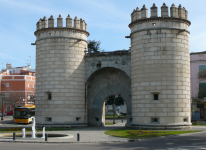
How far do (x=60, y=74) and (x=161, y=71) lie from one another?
9243 millimetres

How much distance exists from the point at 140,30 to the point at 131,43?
1.56 metres

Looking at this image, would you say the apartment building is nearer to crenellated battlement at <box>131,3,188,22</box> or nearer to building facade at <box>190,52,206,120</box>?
building facade at <box>190,52,206,120</box>

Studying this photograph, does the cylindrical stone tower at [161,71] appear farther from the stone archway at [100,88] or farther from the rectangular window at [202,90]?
the rectangular window at [202,90]

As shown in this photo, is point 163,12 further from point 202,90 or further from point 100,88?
point 202,90

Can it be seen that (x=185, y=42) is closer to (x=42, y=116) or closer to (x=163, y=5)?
(x=163, y=5)

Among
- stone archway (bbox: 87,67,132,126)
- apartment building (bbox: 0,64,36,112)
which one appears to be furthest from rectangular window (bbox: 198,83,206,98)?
apartment building (bbox: 0,64,36,112)

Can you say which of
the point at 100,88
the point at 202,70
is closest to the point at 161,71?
the point at 100,88

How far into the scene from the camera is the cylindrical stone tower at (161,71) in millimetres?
23078

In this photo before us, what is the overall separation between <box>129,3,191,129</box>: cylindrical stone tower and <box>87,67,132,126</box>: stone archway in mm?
3522

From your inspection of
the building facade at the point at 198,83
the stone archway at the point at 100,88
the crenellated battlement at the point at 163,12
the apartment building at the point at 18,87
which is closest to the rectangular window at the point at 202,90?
the building facade at the point at 198,83

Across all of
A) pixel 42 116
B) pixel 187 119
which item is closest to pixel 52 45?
pixel 42 116

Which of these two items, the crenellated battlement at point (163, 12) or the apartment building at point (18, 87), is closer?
the crenellated battlement at point (163, 12)

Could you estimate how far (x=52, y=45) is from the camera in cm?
2694

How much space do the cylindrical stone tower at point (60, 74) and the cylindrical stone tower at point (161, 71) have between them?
218 inches
